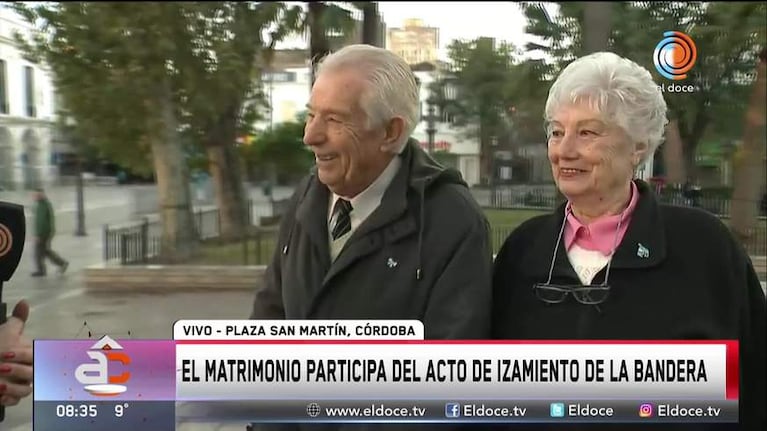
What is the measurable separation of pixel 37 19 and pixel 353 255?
1.14m

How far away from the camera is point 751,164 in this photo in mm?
1731

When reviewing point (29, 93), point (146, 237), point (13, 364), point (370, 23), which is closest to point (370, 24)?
point (370, 23)

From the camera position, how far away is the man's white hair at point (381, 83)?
125 centimetres

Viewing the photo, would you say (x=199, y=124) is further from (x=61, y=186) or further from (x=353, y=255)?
(x=353, y=255)

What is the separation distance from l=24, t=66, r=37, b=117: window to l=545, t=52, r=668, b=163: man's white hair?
124 centimetres

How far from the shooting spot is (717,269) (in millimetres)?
1205

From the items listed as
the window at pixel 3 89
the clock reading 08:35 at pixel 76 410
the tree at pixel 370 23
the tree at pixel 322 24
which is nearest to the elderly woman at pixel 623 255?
the tree at pixel 370 23

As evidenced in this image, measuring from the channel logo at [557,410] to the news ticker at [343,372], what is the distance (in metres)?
0.02

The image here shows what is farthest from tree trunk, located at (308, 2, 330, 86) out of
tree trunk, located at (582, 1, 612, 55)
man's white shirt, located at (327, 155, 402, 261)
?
tree trunk, located at (582, 1, 612, 55)

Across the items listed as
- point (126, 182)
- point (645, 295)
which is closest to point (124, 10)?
point (126, 182)

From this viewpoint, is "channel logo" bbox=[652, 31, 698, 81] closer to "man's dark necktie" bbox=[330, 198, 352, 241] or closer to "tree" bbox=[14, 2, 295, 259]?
"man's dark necktie" bbox=[330, 198, 352, 241]

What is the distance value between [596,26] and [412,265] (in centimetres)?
82

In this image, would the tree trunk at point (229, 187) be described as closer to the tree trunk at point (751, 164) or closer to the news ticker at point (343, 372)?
the news ticker at point (343, 372)

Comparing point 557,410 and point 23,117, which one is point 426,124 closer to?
point 557,410
